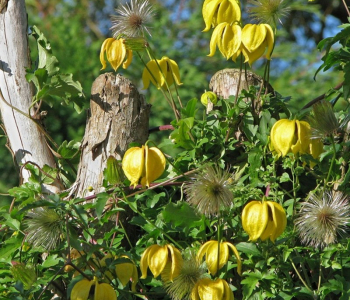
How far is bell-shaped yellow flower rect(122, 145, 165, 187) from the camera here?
1.35 metres

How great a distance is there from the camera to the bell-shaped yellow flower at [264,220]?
126 centimetres

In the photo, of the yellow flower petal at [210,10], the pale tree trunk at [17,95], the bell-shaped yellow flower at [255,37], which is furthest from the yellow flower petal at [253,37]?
the pale tree trunk at [17,95]

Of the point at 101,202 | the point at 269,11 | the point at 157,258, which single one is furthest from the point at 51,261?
the point at 269,11

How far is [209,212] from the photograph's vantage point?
1.29 m

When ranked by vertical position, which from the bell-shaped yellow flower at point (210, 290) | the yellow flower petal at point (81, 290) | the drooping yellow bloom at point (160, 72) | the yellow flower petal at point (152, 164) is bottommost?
the bell-shaped yellow flower at point (210, 290)

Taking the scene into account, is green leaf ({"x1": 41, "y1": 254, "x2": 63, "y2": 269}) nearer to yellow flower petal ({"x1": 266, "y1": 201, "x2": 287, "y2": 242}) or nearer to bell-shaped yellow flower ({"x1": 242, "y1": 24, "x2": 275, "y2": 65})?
yellow flower petal ({"x1": 266, "y1": 201, "x2": 287, "y2": 242})

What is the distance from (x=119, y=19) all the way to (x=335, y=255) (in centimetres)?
79

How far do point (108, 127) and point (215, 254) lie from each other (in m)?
0.57

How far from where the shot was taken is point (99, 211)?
4.84 ft

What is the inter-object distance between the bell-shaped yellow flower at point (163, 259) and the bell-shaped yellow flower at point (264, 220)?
16cm

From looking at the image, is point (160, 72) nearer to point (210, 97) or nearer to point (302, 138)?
point (210, 97)

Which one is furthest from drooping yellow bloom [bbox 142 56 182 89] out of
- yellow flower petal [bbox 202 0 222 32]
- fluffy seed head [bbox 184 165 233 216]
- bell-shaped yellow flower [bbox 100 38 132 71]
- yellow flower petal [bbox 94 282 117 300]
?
yellow flower petal [bbox 94 282 117 300]

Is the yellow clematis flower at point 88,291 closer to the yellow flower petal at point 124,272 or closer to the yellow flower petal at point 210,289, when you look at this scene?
the yellow flower petal at point 124,272

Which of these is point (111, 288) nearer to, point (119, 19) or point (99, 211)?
point (99, 211)
